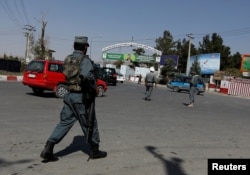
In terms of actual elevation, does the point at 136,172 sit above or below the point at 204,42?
below

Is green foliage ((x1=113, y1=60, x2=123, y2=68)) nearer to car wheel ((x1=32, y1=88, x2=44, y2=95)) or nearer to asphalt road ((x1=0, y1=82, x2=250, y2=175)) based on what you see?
car wheel ((x1=32, y1=88, x2=44, y2=95))

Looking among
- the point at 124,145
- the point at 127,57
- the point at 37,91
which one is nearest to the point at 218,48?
the point at 127,57

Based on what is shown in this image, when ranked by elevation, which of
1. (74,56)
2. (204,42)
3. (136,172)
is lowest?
(136,172)

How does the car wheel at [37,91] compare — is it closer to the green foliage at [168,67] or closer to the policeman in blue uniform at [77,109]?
the policeman in blue uniform at [77,109]

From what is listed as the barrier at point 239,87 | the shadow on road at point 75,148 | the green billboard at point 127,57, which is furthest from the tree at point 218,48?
the shadow on road at point 75,148

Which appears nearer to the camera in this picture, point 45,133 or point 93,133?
point 93,133

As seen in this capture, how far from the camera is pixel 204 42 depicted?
95750 mm

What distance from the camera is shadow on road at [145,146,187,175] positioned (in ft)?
18.4

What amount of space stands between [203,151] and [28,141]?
3.24 m

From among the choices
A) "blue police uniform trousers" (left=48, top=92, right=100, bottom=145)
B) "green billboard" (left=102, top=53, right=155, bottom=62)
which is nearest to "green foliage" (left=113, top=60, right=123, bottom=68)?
"green billboard" (left=102, top=53, right=155, bottom=62)

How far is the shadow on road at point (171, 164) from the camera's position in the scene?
5.60 metres

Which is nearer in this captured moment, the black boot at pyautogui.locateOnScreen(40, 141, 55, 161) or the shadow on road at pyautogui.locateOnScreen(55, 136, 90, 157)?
the black boot at pyautogui.locateOnScreen(40, 141, 55, 161)

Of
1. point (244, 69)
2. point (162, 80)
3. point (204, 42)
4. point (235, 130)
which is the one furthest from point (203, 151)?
point (204, 42)

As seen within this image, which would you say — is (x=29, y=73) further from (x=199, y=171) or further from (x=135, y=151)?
(x=199, y=171)
